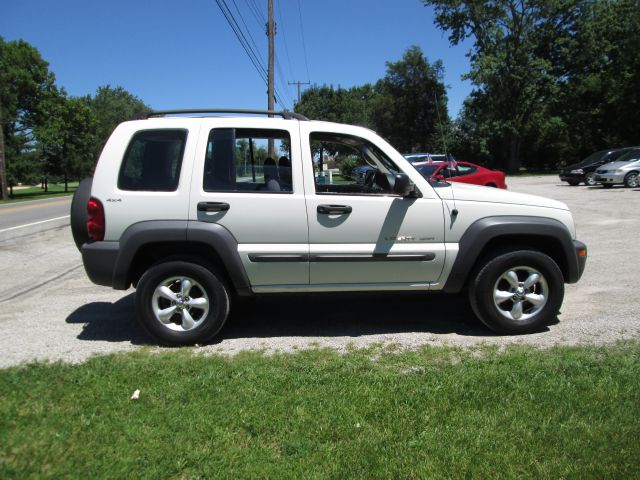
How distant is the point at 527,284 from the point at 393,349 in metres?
1.40

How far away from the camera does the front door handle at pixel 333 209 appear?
456cm

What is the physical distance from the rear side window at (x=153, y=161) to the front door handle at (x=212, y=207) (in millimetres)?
288

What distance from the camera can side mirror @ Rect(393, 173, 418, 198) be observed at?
455cm

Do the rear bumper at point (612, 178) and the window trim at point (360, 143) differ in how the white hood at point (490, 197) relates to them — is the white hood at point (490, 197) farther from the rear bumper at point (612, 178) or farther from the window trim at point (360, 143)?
the rear bumper at point (612, 178)

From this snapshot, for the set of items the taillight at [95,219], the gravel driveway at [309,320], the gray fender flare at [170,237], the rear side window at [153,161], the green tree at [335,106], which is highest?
the green tree at [335,106]

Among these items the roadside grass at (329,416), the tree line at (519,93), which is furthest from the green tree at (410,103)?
the roadside grass at (329,416)

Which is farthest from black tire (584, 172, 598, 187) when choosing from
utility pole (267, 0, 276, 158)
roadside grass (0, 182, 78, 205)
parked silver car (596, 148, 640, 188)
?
roadside grass (0, 182, 78, 205)

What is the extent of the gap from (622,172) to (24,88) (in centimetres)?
5007

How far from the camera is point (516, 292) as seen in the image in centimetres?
478

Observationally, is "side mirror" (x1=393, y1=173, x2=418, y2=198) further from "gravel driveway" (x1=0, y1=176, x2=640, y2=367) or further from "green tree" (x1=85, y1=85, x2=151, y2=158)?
"green tree" (x1=85, y1=85, x2=151, y2=158)

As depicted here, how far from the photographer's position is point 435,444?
2.91 m

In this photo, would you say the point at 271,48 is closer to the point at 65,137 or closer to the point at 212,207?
the point at 212,207

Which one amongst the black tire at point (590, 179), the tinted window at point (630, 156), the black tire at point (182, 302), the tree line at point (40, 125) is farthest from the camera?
the tree line at point (40, 125)

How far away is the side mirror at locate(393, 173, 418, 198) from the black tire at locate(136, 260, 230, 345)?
5.74 feet
